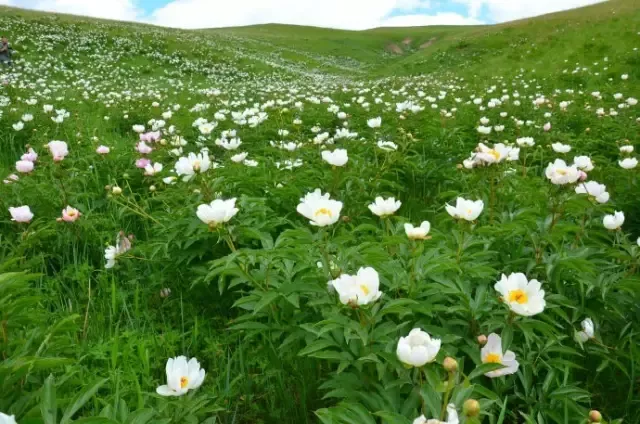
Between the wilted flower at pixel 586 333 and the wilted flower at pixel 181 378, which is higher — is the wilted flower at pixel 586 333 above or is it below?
above

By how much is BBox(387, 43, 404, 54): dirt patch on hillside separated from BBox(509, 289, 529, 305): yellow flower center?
158ft

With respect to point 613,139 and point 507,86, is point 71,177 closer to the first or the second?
point 613,139

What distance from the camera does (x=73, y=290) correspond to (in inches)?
105

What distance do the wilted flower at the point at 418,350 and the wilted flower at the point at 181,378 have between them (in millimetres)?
631

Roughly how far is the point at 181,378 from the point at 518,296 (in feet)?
3.55

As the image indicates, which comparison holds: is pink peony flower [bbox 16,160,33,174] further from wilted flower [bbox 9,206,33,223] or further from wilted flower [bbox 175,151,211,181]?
wilted flower [bbox 175,151,211,181]

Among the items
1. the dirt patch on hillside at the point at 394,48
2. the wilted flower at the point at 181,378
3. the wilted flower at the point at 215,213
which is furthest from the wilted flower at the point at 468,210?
the dirt patch on hillside at the point at 394,48

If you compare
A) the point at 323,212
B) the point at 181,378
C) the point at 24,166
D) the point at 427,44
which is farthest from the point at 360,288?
the point at 427,44

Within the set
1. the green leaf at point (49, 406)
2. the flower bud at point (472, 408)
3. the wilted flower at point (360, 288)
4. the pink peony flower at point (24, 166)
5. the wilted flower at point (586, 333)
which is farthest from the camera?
the pink peony flower at point (24, 166)

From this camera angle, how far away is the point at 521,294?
5.16 ft

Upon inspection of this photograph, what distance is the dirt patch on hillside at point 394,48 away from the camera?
47000 mm

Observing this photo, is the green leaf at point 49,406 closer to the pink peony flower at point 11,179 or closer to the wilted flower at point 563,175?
the wilted flower at point 563,175

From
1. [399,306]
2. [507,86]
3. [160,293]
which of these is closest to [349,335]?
[399,306]

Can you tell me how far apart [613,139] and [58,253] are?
15.4ft
